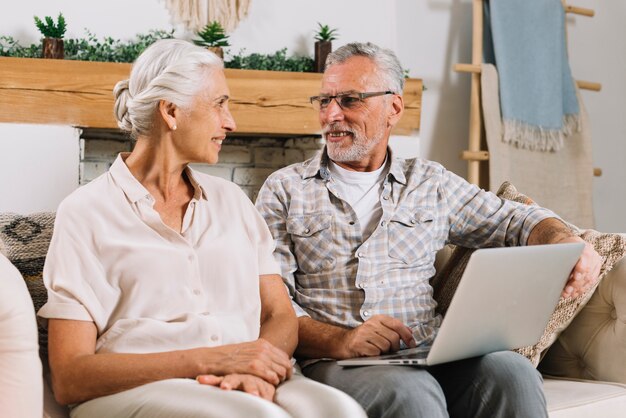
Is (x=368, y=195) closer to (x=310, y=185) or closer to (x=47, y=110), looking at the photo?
(x=310, y=185)

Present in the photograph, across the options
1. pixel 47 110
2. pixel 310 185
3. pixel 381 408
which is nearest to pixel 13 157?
pixel 47 110

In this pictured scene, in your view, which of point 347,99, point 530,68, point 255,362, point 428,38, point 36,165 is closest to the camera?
point 255,362

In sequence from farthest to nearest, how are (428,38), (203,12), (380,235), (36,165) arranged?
(428,38)
(203,12)
(36,165)
(380,235)

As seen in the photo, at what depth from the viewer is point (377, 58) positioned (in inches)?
90.0

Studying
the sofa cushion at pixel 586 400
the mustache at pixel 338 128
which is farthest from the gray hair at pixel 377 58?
the sofa cushion at pixel 586 400

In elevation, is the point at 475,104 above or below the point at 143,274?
above

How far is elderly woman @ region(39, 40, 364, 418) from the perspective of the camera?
1.56 meters

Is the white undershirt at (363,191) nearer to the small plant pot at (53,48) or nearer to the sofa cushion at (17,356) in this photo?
the sofa cushion at (17,356)

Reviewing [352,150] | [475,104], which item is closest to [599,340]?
[352,150]

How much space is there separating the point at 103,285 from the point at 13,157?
180cm

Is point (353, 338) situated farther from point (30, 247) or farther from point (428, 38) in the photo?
point (428, 38)

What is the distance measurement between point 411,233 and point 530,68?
2203 millimetres

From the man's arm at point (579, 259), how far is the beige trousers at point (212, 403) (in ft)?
2.15

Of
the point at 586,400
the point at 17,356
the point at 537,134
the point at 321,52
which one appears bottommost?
the point at 586,400
